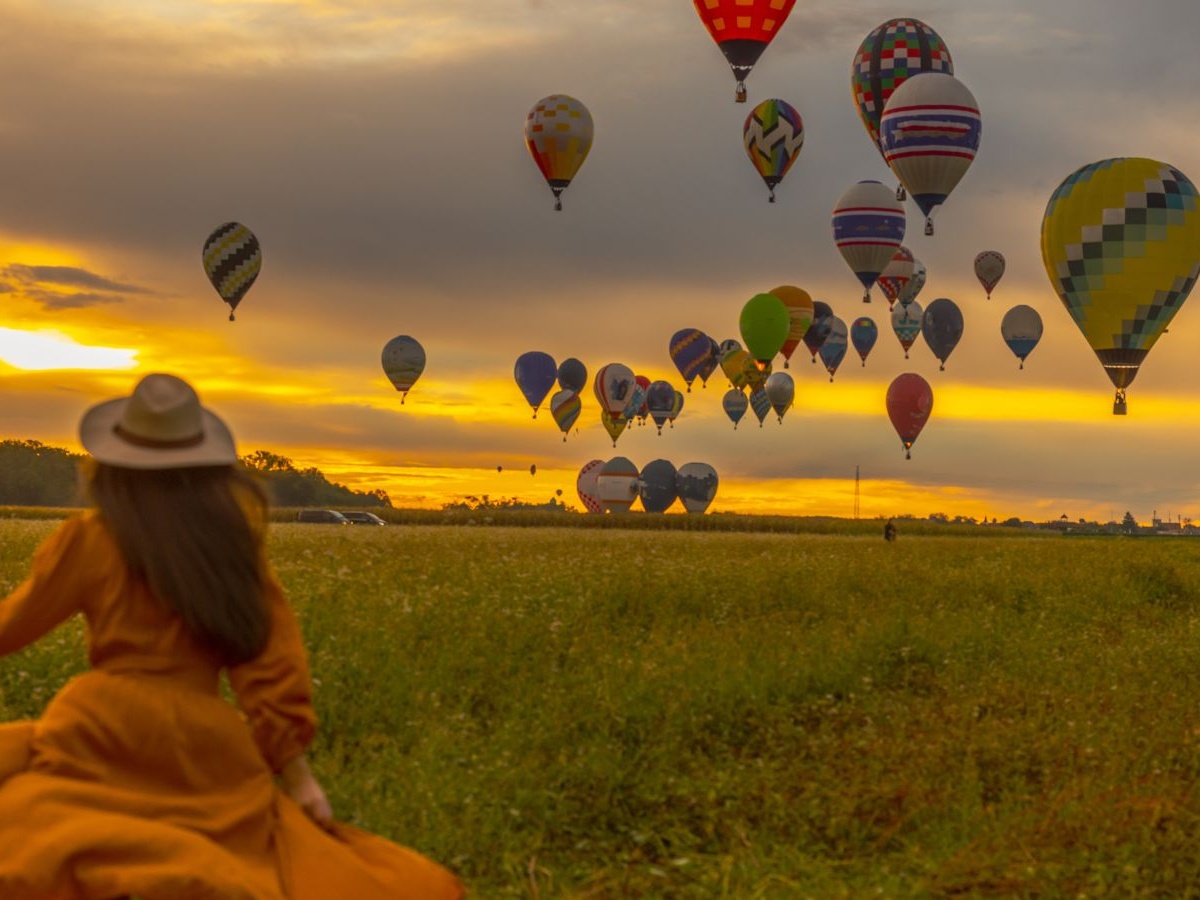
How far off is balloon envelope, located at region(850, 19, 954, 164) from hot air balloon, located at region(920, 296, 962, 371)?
23297 mm

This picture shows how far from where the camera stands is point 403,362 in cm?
7956

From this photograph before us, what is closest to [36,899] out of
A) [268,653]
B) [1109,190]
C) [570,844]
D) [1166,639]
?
[268,653]

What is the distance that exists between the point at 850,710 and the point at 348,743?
4.91 meters

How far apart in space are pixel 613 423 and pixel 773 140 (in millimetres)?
34779

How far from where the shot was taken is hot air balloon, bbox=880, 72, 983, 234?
45.9 m

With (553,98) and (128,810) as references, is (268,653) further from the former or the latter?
(553,98)

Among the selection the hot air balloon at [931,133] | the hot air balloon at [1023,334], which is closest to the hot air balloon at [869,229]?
the hot air balloon at [931,133]

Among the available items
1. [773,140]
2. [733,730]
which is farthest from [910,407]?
[733,730]

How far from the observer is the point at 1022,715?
1504cm

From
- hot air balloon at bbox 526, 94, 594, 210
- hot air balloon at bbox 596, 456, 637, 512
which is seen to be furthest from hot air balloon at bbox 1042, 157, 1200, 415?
hot air balloon at bbox 596, 456, 637, 512

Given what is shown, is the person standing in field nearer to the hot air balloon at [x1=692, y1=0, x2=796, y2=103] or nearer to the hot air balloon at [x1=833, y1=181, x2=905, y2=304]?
the hot air balloon at [x1=692, y1=0, x2=796, y2=103]

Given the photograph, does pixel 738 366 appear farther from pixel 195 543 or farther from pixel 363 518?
pixel 195 543

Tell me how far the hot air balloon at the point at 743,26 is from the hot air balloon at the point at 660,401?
56115 millimetres

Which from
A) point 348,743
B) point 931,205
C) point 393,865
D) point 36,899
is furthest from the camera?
point 931,205
